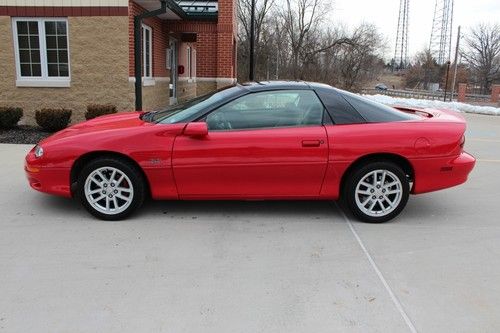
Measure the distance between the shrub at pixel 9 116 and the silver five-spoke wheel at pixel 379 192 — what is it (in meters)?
8.19

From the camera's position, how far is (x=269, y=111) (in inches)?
201

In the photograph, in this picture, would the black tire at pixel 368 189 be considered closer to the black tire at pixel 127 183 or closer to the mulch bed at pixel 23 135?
the black tire at pixel 127 183

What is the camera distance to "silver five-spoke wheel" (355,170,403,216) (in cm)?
503

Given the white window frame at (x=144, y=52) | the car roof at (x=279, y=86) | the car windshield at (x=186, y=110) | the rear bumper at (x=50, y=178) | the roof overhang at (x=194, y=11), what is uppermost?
the roof overhang at (x=194, y=11)

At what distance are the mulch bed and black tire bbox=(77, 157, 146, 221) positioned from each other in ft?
16.7

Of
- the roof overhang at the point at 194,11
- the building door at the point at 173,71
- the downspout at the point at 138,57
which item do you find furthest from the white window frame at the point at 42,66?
the building door at the point at 173,71

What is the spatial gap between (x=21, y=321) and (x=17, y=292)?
1.38 ft

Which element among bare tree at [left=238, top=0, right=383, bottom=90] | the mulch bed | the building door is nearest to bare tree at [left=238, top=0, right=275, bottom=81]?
bare tree at [left=238, top=0, right=383, bottom=90]

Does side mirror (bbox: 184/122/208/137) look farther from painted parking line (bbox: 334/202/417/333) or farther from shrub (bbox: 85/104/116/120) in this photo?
shrub (bbox: 85/104/116/120)

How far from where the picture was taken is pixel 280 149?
490cm

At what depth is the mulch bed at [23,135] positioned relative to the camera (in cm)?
940

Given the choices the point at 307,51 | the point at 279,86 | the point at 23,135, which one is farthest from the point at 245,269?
the point at 307,51

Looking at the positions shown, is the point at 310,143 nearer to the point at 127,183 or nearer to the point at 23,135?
the point at 127,183

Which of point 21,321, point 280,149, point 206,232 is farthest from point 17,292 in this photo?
point 280,149
